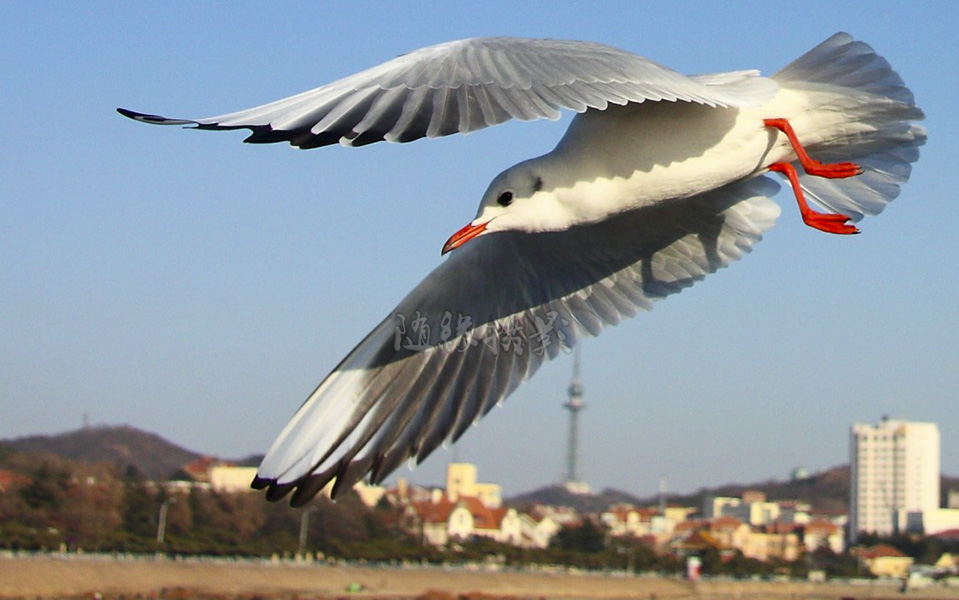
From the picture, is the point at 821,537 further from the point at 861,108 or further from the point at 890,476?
the point at 861,108

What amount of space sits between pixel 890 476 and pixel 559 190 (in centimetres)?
8106

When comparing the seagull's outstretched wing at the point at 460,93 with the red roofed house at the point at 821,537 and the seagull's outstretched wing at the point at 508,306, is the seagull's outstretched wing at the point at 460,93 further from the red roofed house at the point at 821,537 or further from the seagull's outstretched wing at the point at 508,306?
the red roofed house at the point at 821,537

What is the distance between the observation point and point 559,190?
11.9 feet

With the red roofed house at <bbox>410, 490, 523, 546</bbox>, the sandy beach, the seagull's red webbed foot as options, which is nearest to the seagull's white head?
the seagull's red webbed foot

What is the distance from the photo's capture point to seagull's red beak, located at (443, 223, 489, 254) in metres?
3.58

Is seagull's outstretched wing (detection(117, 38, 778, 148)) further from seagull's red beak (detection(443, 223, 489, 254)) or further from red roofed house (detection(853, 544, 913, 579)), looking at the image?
red roofed house (detection(853, 544, 913, 579))

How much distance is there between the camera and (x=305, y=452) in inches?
160

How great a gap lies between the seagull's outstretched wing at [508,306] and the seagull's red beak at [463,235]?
0.85 metres

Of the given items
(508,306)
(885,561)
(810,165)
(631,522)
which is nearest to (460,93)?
(810,165)

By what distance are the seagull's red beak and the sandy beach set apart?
2983 centimetres

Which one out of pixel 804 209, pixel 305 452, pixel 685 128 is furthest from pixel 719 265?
pixel 305 452

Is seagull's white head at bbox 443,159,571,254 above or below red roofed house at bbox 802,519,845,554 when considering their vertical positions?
below

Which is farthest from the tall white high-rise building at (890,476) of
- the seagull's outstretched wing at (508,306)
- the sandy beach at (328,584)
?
the seagull's outstretched wing at (508,306)

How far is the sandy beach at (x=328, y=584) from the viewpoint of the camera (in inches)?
1324
